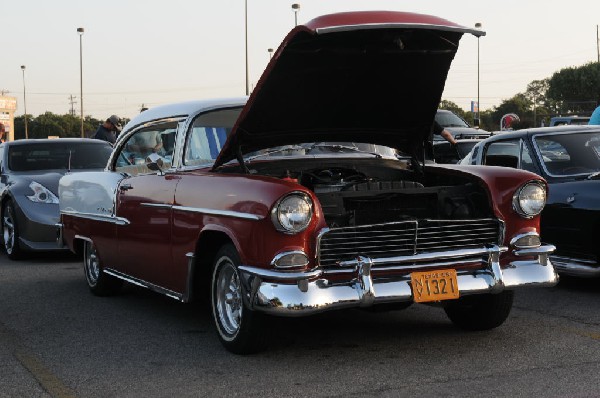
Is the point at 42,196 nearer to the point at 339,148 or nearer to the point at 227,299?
the point at 339,148

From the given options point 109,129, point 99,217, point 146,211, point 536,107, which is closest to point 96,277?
point 99,217

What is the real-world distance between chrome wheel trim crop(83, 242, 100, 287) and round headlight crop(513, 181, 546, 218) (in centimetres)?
379

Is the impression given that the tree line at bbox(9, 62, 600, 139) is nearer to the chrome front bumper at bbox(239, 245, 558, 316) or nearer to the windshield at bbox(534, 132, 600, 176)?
the windshield at bbox(534, 132, 600, 176)

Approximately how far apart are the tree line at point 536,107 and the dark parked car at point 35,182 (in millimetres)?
44843

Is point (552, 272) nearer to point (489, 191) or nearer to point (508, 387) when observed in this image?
point (489, 191)

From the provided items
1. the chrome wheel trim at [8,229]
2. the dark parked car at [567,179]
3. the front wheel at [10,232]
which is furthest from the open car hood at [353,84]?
the chrome wheel trim at [8,229]

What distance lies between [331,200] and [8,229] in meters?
6.54

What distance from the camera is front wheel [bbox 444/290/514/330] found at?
5.84 metres

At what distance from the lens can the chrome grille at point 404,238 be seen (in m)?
5.05

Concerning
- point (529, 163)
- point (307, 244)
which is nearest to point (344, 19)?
point (307, 244)

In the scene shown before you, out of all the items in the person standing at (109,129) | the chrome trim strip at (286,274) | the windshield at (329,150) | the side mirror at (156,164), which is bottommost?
the chrome trim strip at (286,274)

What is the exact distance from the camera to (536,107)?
120000 mm

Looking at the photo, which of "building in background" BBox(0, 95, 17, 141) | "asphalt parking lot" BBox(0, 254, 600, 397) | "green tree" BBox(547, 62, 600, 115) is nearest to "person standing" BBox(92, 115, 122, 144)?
"asphalt parking lot" BBox(0, 254, 600, 397)

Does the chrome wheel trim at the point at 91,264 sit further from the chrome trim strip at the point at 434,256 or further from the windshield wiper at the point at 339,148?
the chrome trim strip at the point at 434,256
